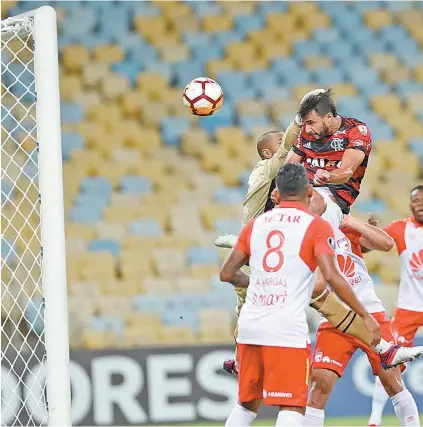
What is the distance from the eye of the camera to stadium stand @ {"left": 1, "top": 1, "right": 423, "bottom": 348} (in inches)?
401

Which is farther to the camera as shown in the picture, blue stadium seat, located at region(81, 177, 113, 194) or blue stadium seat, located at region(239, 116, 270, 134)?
blue stadium seat, located at region(239, 116, 270, 134)

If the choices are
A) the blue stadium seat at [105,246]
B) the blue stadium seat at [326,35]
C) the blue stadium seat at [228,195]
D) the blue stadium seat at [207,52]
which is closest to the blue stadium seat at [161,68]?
the blue stadium seat at [207,52]

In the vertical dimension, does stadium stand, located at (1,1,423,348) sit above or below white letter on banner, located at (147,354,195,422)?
above

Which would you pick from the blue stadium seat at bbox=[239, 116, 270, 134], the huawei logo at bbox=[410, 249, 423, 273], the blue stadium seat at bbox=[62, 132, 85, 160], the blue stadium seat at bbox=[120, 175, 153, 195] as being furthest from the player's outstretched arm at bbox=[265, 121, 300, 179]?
the blue stadium seat at bbox=[239, 116, 270, 134]

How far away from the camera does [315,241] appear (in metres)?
4.64

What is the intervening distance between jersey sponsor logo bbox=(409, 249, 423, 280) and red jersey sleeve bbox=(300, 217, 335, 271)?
345 cm

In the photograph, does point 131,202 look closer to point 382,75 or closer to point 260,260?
point 382,75

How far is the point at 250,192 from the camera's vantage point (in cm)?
615

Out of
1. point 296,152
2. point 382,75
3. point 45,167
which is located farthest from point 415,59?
point 45,167

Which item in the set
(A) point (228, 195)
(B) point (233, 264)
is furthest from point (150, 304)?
(B) point (233, 264)

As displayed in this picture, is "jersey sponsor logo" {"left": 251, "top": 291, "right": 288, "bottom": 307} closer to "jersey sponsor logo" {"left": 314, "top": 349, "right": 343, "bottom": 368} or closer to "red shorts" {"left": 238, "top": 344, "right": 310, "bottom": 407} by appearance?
"red shorts" {"left": 238, "top": 344, "right": 310, "bottom": 407}

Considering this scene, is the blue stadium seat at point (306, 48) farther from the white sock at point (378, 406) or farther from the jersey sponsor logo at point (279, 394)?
the jersey sponsor logo at point (279, 394)

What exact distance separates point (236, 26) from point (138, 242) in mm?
3772

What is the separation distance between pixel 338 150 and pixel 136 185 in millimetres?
5751
